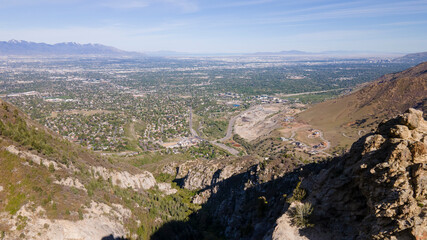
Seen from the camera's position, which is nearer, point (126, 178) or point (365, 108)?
point (126, 178)

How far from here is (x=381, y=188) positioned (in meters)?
15.2

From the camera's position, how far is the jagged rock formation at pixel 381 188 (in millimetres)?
13414

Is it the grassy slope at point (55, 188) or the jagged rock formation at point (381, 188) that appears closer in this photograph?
the jagged rock formation at point (381, 188)

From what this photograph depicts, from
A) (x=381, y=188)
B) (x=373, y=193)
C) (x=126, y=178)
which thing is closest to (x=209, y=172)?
(x=126, y=178)

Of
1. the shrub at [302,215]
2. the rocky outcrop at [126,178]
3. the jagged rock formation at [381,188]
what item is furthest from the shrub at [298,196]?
the rocky outcrop at [126,178]

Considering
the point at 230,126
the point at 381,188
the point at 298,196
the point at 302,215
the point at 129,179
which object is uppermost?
the point at 381,188

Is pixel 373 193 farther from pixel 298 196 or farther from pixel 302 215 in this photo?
pixel 298 196

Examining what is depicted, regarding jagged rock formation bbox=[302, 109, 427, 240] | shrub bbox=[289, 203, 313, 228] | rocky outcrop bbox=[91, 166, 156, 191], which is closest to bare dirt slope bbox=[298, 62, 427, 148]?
rocky outcrop bbox=[91, 166, 156, 191]

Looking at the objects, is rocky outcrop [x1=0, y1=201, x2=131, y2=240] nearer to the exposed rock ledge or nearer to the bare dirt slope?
the exposed rock ledge

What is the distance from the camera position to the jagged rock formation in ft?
44.0

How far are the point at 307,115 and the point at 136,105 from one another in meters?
122

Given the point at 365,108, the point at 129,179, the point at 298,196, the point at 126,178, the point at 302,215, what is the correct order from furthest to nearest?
the point at 365,108 → the point at 129,179 → the point at 126,178 → the point at 298,196 → the point at 302,215

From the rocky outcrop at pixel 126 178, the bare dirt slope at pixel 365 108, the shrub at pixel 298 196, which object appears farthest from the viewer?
the bare dirt slope at pixel 365 108

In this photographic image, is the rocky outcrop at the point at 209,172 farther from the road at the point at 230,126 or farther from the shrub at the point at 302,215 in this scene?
the road at the point at 230,126
